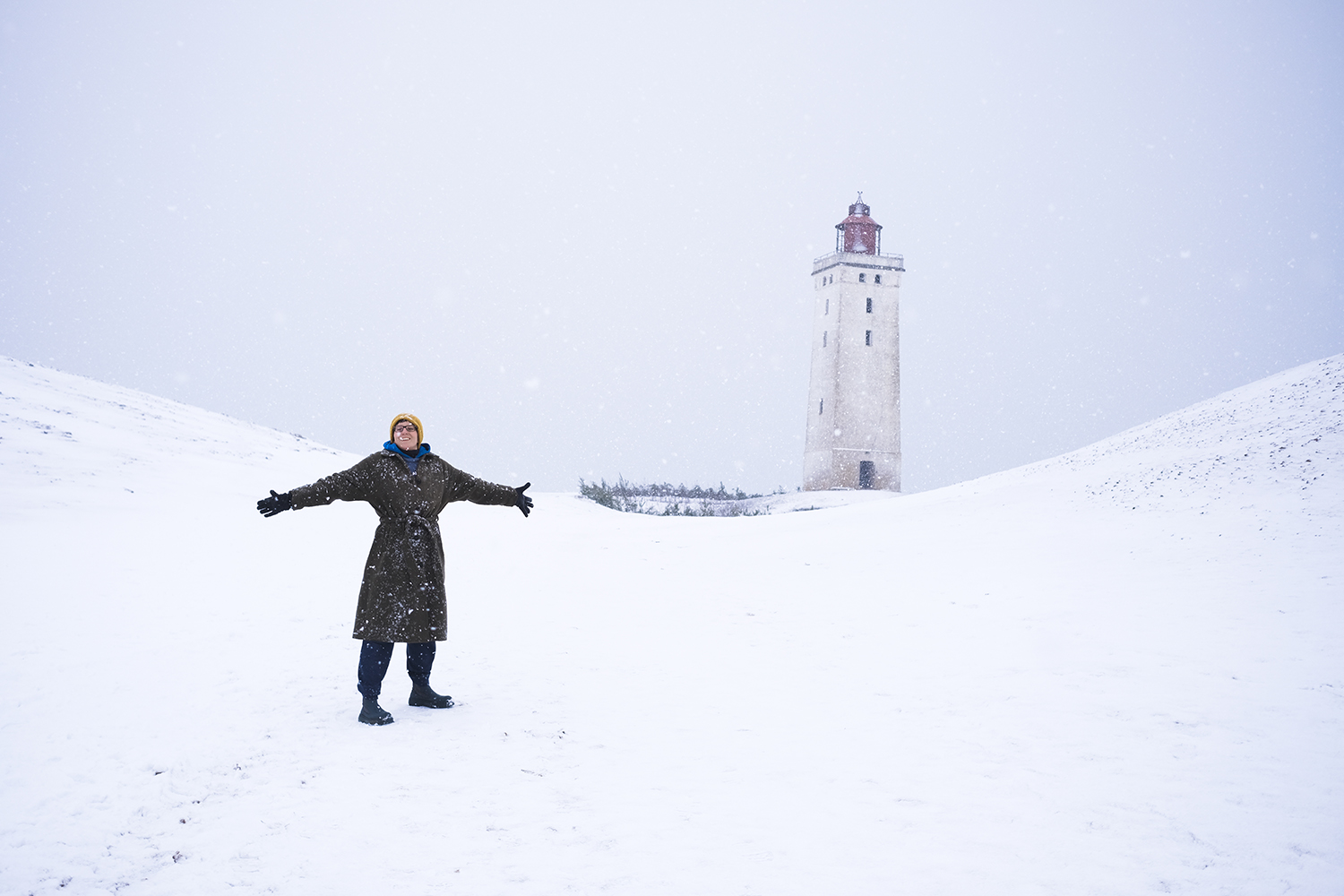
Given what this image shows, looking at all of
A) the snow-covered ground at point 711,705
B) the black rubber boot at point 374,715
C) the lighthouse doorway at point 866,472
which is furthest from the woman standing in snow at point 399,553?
the lighthouse doorway at point 866,472

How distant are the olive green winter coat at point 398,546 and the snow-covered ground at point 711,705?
0.74 m

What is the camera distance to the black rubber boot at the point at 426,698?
6.61m

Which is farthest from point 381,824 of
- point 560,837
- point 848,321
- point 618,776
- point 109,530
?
point 848,321

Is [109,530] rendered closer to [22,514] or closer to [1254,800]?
[22,514]

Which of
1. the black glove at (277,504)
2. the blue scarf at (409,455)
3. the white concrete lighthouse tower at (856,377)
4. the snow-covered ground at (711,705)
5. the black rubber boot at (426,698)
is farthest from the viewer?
the white concrete lighthouse tower at (856,377)

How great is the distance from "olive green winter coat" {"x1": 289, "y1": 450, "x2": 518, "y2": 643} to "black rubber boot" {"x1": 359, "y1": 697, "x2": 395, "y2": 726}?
0.48 metres

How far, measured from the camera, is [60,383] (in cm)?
2042

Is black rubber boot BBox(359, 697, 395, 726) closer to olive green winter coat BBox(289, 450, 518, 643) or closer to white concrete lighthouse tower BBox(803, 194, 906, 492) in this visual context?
olive green winter coat BBox(289, 450, 518, 643)

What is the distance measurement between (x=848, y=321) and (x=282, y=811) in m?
39.4

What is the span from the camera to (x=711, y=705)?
22.8ft

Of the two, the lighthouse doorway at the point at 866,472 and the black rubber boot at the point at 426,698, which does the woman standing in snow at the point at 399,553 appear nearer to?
the black rubber boot at the point at 426,698

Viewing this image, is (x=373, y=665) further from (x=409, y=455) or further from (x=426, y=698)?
(x=409, y=455)

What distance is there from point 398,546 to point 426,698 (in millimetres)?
1274

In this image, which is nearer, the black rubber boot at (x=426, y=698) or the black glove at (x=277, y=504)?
the black glove at (x=277, y=504)
